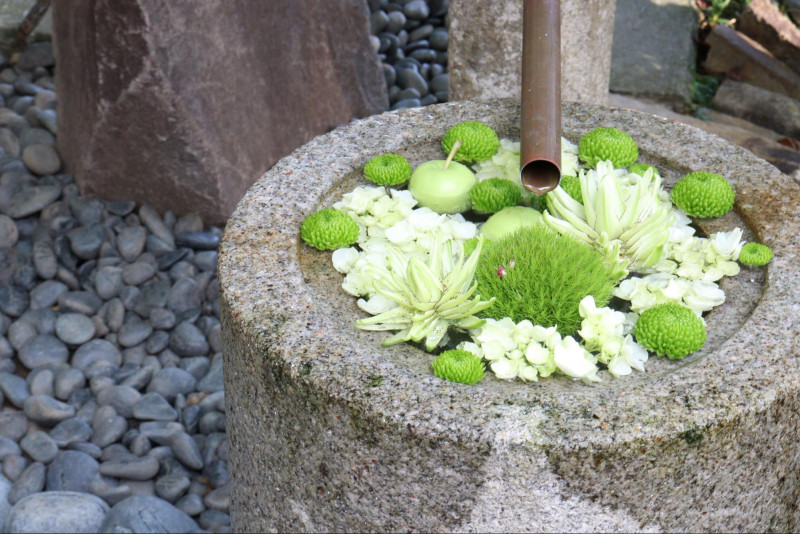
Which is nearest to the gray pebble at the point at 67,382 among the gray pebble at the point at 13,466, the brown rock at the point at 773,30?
the gray pebble at the point at 13,466

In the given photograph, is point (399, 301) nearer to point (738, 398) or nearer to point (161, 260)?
point (738, 398)

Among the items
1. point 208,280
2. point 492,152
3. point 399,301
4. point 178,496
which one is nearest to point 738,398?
point 399,301

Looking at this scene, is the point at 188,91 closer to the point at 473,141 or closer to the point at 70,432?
the point at 70,432

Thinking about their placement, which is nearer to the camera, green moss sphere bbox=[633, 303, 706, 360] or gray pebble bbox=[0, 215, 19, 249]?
green moss sphere bbox=[633, 303, 706, 360]

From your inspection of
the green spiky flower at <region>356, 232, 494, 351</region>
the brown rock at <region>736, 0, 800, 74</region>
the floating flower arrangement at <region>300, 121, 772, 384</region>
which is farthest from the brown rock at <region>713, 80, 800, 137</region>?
the green spiky flower at <region>356, 232, 494, 351</region>

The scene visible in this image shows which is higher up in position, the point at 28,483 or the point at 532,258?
the point at 532,258

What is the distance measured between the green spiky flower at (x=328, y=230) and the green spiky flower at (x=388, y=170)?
0.60 feet

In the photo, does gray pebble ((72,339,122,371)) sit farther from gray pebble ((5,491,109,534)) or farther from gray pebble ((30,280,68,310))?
gray pebble ((5,491,109,534))

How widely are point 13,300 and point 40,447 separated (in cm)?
69

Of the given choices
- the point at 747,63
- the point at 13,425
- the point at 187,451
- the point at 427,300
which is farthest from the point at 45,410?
the point at 747,63

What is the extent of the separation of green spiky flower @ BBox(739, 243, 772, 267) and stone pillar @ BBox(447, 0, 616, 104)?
1.47 meters

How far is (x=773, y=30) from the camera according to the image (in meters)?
4.85

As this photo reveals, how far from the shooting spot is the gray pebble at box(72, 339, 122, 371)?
10.5 ft

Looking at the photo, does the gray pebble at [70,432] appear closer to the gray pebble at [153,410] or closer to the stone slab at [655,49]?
the gray pebble at [153,410]
